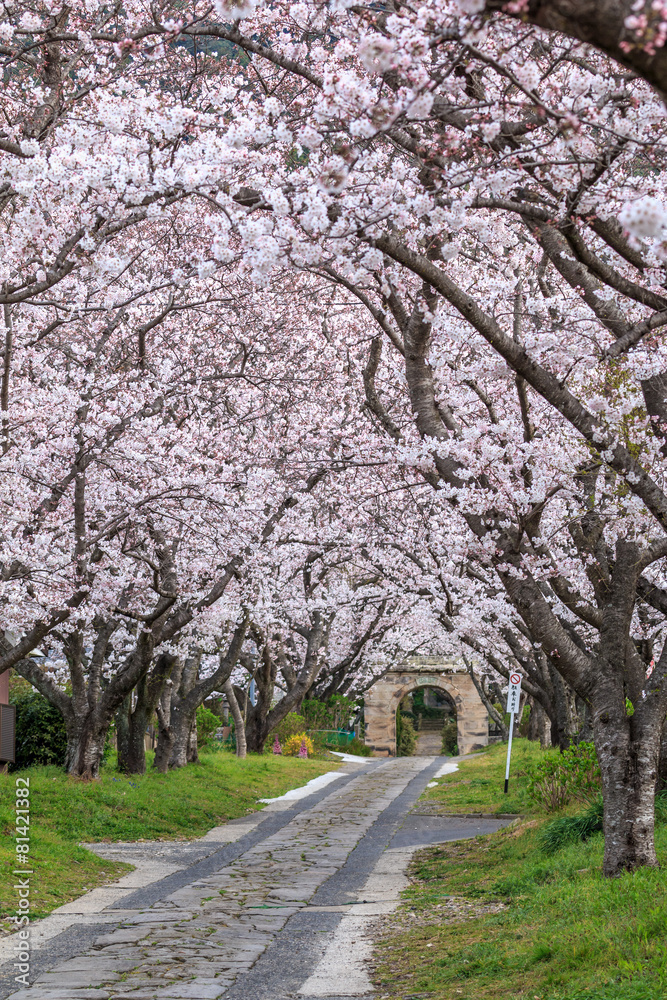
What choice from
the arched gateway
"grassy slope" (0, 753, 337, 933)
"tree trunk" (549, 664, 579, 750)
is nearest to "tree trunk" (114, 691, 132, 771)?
"grassy slope" (0, 753, 337, 933)

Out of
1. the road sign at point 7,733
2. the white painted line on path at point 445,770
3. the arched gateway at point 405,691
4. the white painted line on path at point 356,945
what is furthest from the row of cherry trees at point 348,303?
the arched gateway at point 405,691

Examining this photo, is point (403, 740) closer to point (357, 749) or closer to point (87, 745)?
point (357, 749)

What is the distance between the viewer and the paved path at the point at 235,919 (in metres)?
6.48

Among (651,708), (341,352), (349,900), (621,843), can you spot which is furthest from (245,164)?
(341,352)

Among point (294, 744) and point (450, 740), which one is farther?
point (450, 740)

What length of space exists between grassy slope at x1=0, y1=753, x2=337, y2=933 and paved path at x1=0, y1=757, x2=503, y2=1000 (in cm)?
41

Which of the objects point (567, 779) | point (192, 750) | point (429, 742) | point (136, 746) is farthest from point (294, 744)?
point (429, 742)

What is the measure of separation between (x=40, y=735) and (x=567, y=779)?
940 cm

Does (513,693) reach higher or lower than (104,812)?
higher

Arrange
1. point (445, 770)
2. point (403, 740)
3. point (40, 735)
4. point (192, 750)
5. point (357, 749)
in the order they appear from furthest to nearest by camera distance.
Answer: point (403, 740) < point (357, 749) < point (445, 770) < point (192, 750) < point (40, 735)

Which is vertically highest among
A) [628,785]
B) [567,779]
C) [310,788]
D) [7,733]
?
[7,733]

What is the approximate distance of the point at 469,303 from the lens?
673cm

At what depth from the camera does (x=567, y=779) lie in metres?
12.3

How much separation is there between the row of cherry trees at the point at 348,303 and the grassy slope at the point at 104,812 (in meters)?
1.30
